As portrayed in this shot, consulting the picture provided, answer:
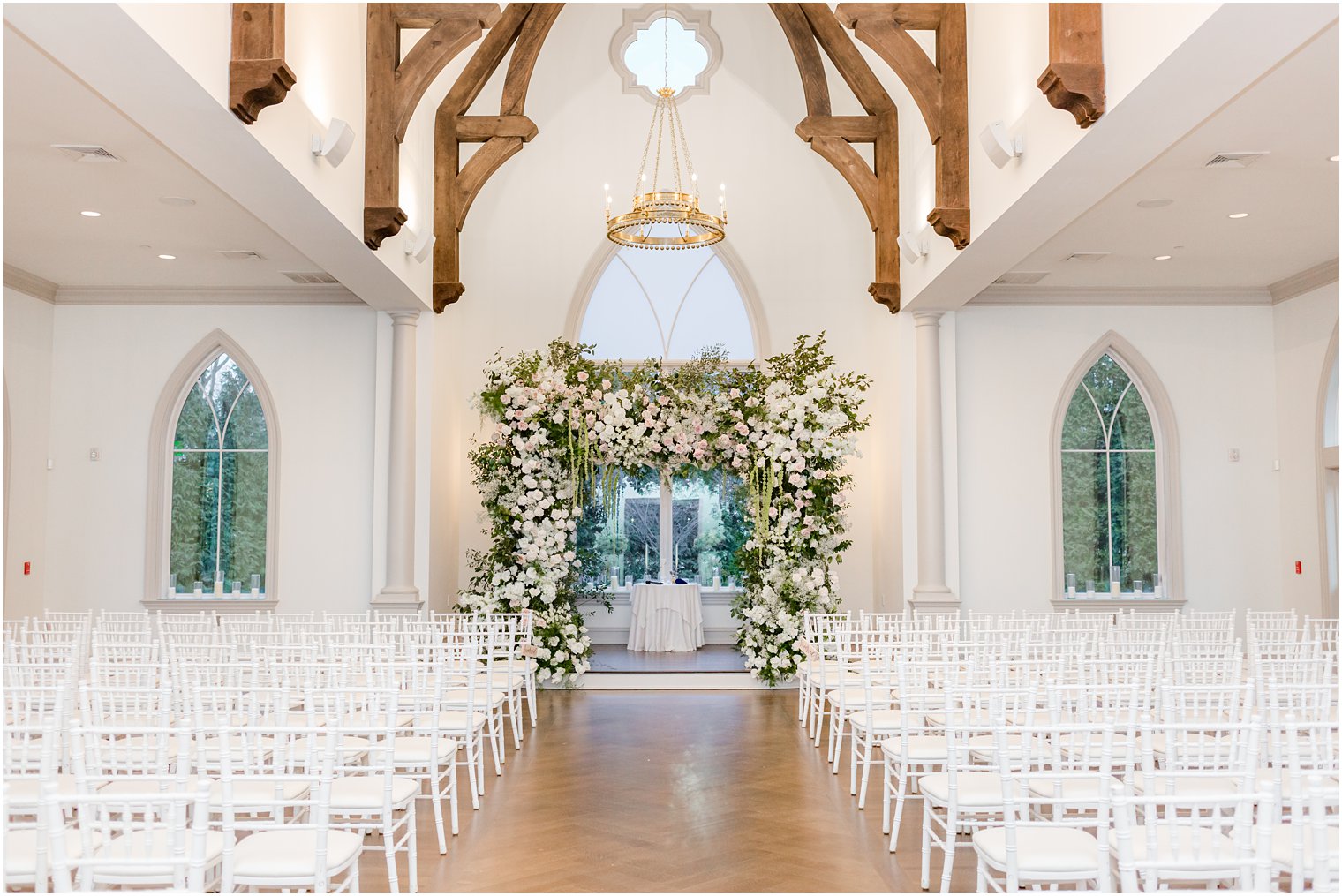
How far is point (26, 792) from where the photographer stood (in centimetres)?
411

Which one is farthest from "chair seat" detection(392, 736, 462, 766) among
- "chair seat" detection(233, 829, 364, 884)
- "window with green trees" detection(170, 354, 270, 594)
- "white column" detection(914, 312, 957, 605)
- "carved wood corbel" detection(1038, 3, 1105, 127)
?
"window with green trees" detection(170, 354, 270, 594)

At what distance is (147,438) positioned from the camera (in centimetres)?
1093

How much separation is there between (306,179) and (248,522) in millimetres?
5564

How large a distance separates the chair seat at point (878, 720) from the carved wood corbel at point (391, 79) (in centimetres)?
482

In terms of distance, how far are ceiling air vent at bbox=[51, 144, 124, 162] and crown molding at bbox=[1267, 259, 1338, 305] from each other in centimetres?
1002

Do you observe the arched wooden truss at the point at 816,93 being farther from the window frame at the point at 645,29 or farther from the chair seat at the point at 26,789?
the chair seat at the point at 26,789

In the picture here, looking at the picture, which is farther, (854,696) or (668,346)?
(668,346)

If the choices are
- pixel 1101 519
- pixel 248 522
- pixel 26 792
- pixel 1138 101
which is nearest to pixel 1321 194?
pixel 1138 101

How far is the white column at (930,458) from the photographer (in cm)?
1038

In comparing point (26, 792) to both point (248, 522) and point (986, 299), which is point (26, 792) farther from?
point (986, 299)

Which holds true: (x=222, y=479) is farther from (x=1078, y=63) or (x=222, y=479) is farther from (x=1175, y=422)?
(x=1175, y=422)

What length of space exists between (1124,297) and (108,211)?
947 centimetres

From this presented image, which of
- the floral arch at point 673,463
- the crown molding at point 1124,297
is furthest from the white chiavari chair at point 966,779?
the crown molding at point 1124,297

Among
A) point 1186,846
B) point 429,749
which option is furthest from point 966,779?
point 429,749
